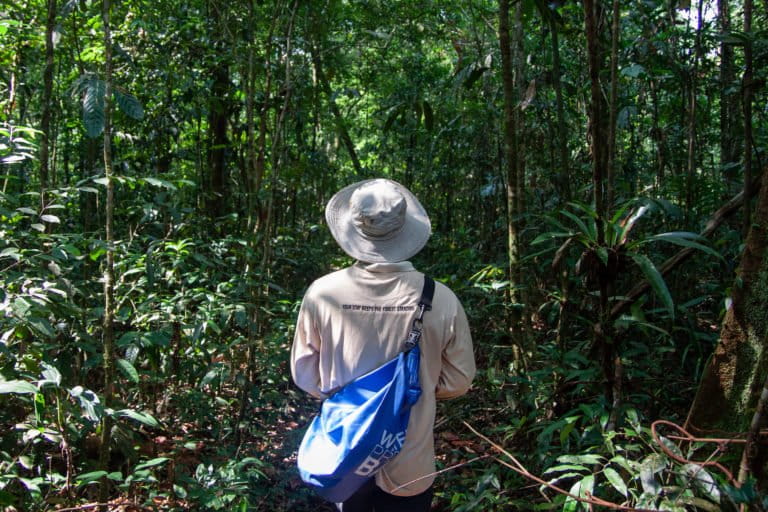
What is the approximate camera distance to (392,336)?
1.90 m

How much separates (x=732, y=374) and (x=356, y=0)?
464cm

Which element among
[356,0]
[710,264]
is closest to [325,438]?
[710,264]

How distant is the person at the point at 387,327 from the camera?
1908 millimetres

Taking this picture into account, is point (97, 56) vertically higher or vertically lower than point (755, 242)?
higher

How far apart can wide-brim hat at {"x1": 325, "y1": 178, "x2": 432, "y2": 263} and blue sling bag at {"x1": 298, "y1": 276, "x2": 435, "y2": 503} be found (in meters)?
0.16

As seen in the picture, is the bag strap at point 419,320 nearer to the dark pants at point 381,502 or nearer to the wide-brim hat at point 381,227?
the wide-brim hat at point 381,227

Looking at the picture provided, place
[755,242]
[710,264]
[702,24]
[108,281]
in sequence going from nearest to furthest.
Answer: [755,242] < [108,281] < [710,264] < [702,24]

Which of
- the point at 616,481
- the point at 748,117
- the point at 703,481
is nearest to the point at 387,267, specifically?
the point at 616,481

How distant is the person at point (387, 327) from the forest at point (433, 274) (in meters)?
0.23

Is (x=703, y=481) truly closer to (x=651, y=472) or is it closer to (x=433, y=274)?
(x=651, y=472)

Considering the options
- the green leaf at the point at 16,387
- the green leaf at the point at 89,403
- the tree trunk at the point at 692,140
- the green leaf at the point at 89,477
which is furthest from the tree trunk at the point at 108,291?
the tree trunk at the point at 692,140

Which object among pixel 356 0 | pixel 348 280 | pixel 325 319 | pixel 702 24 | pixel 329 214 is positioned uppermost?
pixel 356 0

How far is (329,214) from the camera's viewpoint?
221 centimetres

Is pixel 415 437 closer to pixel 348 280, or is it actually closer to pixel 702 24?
pixel 348 280
